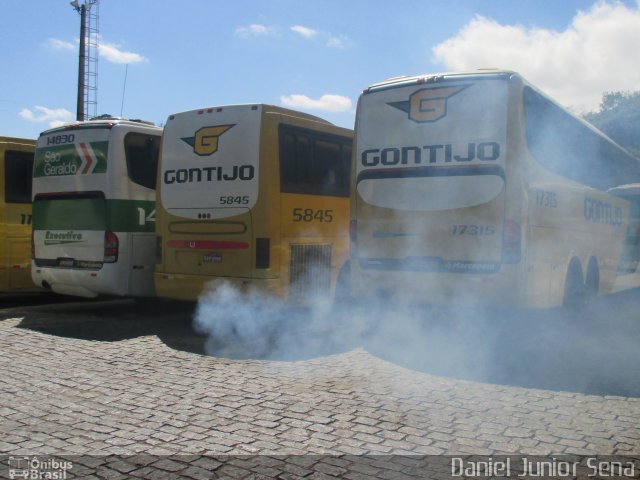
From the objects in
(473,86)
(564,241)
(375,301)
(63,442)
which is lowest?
(63,442)

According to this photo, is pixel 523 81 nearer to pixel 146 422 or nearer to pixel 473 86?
pixel 473 86

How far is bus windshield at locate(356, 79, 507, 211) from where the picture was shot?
21.9 ft

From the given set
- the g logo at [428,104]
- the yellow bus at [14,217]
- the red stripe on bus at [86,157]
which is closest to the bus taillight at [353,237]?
the g logo at [428,104]

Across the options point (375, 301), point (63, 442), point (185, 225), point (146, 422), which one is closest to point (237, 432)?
point (146, 422)

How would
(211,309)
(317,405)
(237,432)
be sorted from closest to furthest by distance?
1. (237,432)
2. (317,405)
3. (211,309)

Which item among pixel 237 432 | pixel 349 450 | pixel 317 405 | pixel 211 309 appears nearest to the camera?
pixel 349 450

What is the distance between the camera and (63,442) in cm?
427

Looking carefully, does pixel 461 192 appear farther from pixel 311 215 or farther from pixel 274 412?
pixel 274 412

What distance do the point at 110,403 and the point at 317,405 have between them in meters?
1.75

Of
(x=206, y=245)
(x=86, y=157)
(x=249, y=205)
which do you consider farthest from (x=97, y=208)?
(x=249, y=205)

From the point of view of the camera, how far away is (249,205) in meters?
8.21

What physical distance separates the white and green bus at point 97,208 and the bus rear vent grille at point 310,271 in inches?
104

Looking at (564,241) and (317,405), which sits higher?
(564,241)

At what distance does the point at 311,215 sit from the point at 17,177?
5.80 meters
